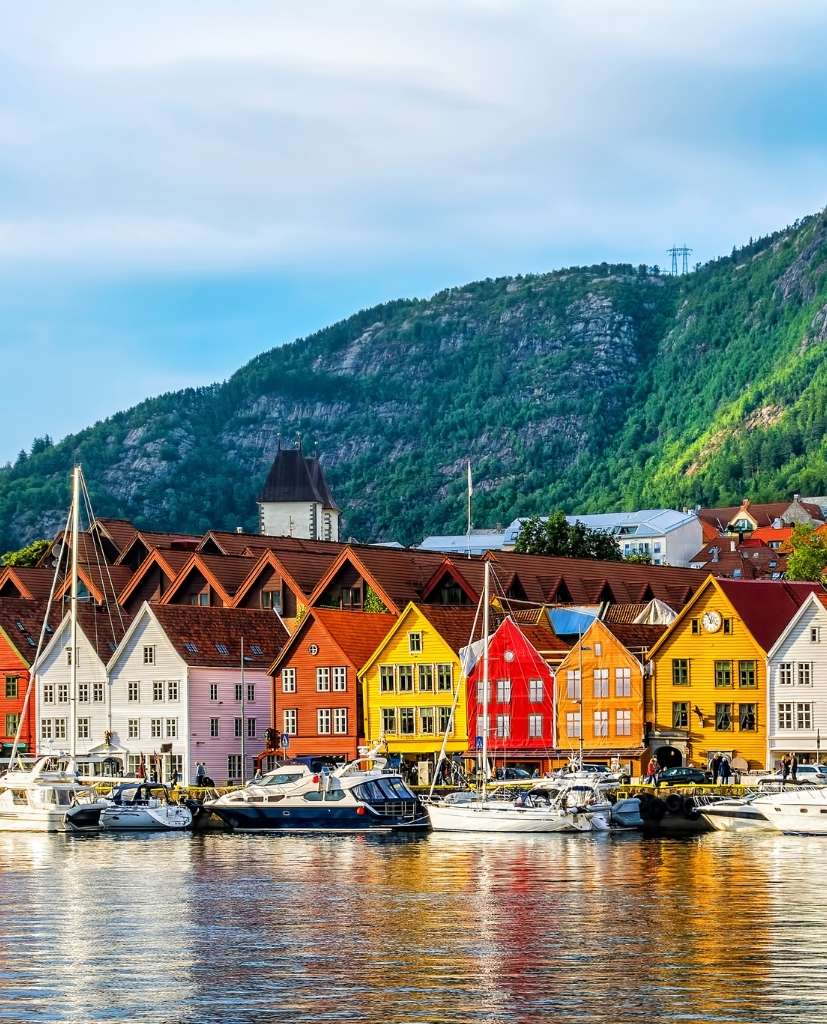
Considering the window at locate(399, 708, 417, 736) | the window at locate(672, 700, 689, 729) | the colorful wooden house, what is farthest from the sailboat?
the colorful wooden house

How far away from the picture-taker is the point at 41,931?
5781 centimetres

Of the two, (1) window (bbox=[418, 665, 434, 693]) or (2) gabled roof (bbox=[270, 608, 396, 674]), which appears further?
(2) gabled roof (bbox=[270, 608, 396, 674])

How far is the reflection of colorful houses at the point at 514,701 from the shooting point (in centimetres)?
12200

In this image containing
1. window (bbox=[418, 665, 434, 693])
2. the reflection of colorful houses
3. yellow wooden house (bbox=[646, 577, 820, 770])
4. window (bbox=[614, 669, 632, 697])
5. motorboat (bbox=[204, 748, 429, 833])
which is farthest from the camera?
window (bbox=[418, 665, 434, 693])

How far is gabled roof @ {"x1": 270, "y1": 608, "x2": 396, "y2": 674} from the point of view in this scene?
428 ft

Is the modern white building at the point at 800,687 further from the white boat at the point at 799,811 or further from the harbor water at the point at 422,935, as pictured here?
the harbor water at the point at 422,935

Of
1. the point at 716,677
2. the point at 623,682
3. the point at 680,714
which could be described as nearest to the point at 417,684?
the point at 623,682

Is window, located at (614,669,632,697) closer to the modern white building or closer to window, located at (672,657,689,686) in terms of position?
window, located at (672,657,689,686)

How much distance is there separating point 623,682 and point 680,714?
13.0ft

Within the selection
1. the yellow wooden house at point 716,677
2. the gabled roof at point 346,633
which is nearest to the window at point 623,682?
the yellow wooden house at point 716,677

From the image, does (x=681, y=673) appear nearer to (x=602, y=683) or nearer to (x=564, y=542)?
(x=602, y=683)

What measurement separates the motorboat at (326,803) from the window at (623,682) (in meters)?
21.1

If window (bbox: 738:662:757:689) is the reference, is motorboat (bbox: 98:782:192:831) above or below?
below

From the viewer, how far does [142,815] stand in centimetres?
10438
